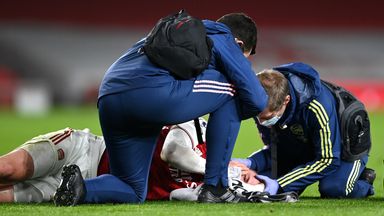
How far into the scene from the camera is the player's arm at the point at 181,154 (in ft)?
16.7

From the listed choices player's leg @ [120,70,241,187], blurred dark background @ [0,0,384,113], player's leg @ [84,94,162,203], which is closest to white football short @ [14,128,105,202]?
player's leg @ [84,94,162,203]

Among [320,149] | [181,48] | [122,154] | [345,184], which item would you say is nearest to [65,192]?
[122,154]

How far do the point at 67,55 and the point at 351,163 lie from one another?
21624 mm

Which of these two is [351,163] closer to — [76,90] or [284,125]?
[284,125]

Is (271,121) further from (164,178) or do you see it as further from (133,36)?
(133,36)

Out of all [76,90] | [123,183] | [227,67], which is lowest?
[76,90]

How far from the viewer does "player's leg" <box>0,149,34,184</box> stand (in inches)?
191

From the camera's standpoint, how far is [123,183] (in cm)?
495

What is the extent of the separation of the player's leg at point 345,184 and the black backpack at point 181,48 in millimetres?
1355

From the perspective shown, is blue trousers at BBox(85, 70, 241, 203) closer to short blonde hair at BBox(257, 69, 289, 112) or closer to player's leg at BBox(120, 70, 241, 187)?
player's leg at BBox(120, 70, 241, 187)

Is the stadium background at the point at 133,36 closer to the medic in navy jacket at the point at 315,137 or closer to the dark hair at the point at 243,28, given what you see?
the medic in navy jacket at the point at 315,137

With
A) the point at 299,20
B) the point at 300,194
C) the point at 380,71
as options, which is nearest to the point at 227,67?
the point at 300,194

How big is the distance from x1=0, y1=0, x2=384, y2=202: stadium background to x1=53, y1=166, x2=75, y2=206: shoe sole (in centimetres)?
1892

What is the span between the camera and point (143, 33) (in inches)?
1090
